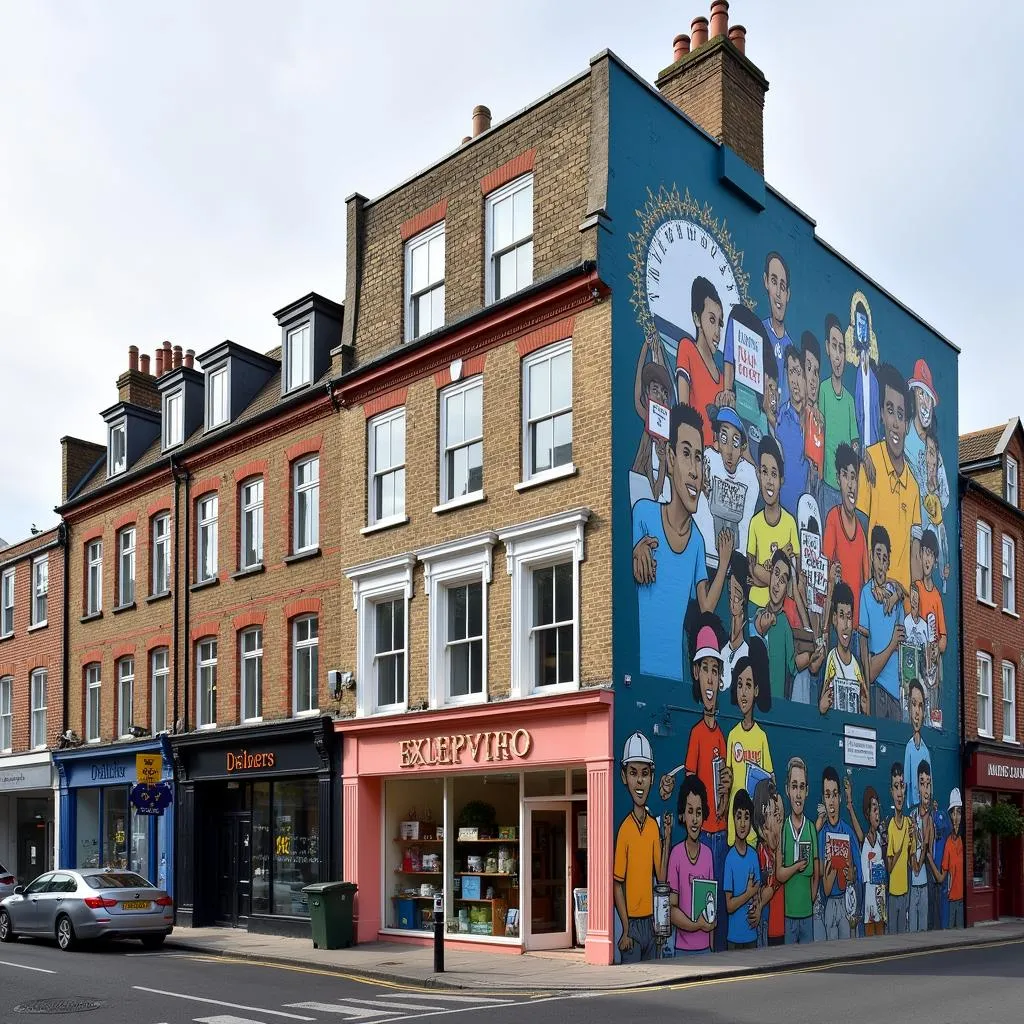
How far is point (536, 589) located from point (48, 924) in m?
10.5

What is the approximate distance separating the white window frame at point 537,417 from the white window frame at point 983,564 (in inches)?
606

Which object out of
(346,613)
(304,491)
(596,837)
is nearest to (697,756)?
(596,837)

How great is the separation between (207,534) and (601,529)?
12532 millimetres

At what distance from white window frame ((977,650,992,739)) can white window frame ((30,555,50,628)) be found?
2408 cm

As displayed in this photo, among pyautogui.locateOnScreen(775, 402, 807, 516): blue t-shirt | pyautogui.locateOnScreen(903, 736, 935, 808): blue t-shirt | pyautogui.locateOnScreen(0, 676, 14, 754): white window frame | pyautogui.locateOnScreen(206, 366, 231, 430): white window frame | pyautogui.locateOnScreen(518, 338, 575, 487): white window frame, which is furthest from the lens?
pyautogui.locateOnScreen(0, 676, 14, 754): white window frame

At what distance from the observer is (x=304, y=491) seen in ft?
84.6

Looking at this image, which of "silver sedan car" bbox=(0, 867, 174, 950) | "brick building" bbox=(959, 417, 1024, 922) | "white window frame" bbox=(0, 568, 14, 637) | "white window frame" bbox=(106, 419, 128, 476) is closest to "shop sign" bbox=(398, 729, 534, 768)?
"silver sedan car" bbox=(0, 867, 174, 950)

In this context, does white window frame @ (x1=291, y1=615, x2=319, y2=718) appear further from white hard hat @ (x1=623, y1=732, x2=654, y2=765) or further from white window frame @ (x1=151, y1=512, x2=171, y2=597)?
white hard hat @ (x1=623, y1=732, x2=654, y2=765)

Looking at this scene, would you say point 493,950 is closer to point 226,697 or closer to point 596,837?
point 596,837

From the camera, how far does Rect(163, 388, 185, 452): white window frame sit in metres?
30.2

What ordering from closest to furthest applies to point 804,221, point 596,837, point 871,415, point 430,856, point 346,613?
point 596,837 < point 430,856 < point 346,613 < point 804,221 < point 871,415

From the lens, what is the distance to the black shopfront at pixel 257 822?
23.5 metres

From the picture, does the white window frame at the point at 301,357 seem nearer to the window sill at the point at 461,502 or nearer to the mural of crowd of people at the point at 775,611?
the window sill at the point at 461,502

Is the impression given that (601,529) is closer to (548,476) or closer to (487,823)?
(548,476)
